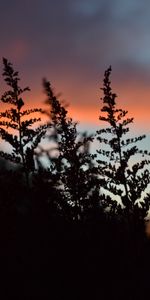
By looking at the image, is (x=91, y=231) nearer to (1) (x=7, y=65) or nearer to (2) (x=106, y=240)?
(2) (x=106, y=240)

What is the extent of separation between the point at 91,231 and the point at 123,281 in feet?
8.73

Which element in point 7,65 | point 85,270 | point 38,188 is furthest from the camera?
point 7,65

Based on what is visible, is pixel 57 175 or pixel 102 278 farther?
pixel 57 175

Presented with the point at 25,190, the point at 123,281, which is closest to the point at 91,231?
the point at 123,281

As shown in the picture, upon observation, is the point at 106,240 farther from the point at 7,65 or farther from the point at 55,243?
the point at 7,65

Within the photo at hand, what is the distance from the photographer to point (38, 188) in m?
25.5

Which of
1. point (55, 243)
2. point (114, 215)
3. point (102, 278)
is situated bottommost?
point (102, 278)

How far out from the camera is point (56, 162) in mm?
29609

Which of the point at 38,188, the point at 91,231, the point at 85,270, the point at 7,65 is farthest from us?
the point at 7,65

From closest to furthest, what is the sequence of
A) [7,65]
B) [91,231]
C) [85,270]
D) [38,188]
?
1. [85,270]
2. [91,231]
3. [38,188]
4. [7,65]

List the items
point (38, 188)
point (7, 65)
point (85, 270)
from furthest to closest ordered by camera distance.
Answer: point (7, 65), point (38, 188), point (85, 270)

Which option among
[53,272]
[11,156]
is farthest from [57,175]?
[53,272]

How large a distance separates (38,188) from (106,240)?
4253 millimetres

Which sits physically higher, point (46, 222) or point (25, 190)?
point (25, 190)
